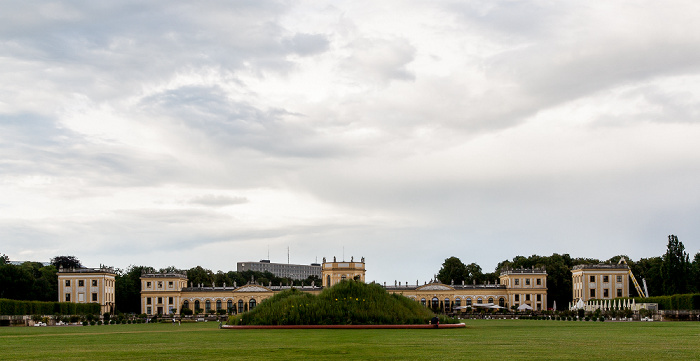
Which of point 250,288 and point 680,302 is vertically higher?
point 680,302

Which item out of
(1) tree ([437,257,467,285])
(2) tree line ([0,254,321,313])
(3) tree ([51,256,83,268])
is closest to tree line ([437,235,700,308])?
(1) tree ([437,257,467,285])

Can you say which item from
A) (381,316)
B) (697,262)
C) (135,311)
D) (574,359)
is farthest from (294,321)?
(135,311)

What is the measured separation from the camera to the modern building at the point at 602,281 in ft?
388

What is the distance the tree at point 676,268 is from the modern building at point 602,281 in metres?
31.4

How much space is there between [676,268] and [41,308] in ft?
225

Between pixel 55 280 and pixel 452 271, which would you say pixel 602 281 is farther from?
pixel 55 280

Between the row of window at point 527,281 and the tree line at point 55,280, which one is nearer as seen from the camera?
the tree line at point 55,280

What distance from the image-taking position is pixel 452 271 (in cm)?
13938

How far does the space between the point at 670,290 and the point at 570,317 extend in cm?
1696

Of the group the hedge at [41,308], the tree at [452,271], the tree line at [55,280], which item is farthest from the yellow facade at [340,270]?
the hedge at [41,308]

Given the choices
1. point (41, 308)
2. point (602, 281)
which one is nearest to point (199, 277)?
point (41, 308)

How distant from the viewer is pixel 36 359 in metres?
22.8

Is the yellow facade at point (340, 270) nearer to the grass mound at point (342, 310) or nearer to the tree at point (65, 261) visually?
the tree at point (65, 261)

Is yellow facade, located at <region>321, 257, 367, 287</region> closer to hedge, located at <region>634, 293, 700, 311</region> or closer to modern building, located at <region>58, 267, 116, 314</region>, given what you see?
modern building, located at <region>58, 267, 116, 314</region>
